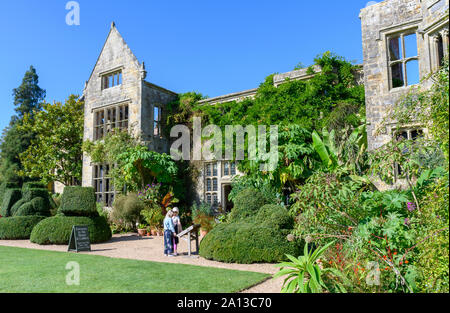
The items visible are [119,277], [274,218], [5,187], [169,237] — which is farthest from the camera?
[5,187]

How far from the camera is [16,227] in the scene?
1306 centimetres

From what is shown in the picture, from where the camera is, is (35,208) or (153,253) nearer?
(153,253)

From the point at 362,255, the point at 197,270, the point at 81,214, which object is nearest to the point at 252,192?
the point at 197,270

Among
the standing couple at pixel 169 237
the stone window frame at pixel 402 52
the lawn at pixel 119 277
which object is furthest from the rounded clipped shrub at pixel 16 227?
the stone window frame at pixel 402 52

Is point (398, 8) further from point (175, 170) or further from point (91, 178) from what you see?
point (91, 178)

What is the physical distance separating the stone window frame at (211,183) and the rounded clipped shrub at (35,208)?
6832 mm

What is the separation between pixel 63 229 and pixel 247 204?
6.42m

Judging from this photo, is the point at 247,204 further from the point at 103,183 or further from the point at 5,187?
the point at 5,187

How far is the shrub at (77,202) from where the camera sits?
11812mm

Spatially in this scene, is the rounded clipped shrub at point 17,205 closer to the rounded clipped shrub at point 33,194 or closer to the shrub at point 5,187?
the rounded clipped shrub at point 33,194

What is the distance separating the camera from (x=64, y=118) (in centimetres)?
2144

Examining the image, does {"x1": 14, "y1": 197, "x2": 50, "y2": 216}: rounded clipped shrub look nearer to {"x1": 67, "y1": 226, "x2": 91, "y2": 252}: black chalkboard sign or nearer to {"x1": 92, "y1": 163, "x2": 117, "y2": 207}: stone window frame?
{"x1": 92, "y1": 163, "x2": 117, "y2": 207}: stone window frame

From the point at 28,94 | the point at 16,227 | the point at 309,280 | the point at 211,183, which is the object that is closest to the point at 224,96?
the point at 211,183

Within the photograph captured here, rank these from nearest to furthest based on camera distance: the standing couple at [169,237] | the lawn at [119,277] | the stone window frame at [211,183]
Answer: the lawn at [119,277]
the standing couple at [169,237]
the stone window frame at [211,183]
